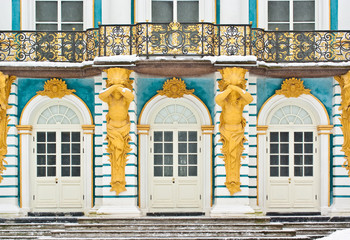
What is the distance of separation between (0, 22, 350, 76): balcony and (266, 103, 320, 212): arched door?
1.75m

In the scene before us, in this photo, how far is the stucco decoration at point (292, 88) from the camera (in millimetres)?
21109

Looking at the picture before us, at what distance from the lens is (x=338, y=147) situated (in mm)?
20938

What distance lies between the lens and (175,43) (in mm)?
19922

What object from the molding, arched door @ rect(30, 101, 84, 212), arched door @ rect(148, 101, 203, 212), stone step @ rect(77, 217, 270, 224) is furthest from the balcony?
stone step @ rect(77, 217, 270, 224)

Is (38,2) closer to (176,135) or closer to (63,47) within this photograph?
(63,47)

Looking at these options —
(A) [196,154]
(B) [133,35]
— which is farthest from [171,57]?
(A) [196,154]

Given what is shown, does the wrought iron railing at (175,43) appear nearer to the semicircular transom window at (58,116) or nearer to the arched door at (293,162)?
the semicircular transom window at (58,116)

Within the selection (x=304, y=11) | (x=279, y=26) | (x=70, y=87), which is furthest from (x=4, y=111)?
(x=304, y=11)

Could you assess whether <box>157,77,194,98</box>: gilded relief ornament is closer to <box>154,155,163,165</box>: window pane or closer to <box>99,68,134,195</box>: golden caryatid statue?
<box>99,68,134,195</box>: golden caryatid statue

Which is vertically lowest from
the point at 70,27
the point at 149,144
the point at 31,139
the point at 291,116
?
the point at 149,144

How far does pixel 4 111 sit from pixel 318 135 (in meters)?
8.98

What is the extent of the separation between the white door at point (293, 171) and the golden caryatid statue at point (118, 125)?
14.0 feet

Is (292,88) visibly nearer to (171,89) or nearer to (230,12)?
(230,12)

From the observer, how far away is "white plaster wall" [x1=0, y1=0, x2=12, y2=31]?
69.8ft
